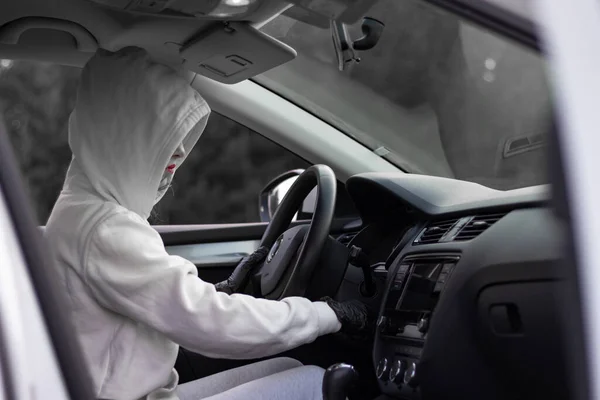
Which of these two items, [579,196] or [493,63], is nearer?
[579,196]

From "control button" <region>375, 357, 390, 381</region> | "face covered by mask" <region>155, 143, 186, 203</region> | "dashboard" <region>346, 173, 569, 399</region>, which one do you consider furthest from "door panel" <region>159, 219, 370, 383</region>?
"control button" <region>375, 357, 390, 381</region>

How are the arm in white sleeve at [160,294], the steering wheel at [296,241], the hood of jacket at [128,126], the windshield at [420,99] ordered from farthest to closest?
the windshield at [420,99] < the steering wheel at [296,241] < the hood of jacket at [128,126] < the arm in white sleeve at [160,294]

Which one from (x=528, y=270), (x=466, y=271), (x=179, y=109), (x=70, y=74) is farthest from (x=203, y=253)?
(x=528, y=270)

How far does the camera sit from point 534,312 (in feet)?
4.65

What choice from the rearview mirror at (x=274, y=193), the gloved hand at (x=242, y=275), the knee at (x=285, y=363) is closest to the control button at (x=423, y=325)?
the knee at (x=285, y=363)

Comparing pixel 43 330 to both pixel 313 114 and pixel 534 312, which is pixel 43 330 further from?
pixel 313 114

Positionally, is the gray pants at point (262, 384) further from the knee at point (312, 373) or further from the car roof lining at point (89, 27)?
the car roof lining at point (89, 27)

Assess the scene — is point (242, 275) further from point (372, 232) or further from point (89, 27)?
point (89, 27)

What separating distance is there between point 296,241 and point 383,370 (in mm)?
443

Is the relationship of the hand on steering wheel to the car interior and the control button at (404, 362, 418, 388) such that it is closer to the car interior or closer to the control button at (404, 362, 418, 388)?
the car interior

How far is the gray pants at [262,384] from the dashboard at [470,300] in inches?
6.4

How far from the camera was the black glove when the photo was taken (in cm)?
187

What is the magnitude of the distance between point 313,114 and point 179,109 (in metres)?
1.06

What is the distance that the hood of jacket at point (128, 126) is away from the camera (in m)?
1.64
